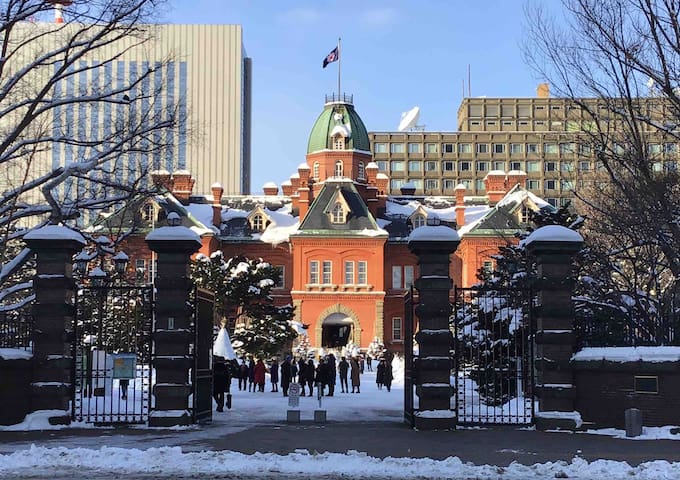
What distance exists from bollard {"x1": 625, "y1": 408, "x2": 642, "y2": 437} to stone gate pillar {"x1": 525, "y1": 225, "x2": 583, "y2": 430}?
135cm

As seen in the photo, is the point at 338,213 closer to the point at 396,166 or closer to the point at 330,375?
the point at 330,375

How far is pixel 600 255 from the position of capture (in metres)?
21.5

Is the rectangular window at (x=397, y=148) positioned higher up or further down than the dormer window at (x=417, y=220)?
higher up

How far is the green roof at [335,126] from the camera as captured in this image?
234 ft

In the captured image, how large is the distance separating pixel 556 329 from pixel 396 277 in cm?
5078

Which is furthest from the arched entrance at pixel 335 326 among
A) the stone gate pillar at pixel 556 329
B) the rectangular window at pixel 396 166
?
the rectangular window at pixel 396 166

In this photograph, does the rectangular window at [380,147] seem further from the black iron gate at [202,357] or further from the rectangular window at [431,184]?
the black iron gate at [202,357]

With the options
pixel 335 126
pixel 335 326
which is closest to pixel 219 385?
pixel 335 326

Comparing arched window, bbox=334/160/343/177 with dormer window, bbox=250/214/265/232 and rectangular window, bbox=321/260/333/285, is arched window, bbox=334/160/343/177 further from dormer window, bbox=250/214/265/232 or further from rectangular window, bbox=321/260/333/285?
rectangular window, bbox=321/260/333/285

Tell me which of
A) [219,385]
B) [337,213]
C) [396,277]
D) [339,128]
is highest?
[339,128]

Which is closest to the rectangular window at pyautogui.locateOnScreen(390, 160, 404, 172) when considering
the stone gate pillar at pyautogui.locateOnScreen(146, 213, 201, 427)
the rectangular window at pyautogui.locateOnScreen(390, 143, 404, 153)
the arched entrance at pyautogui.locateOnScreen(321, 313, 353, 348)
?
the rectangular window at pyautogui.locateOnScreen(390, 143, 404, 153)

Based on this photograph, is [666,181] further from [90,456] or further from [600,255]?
[90,456]

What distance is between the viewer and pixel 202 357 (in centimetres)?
1831

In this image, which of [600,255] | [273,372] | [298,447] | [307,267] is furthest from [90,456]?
[307,267]
